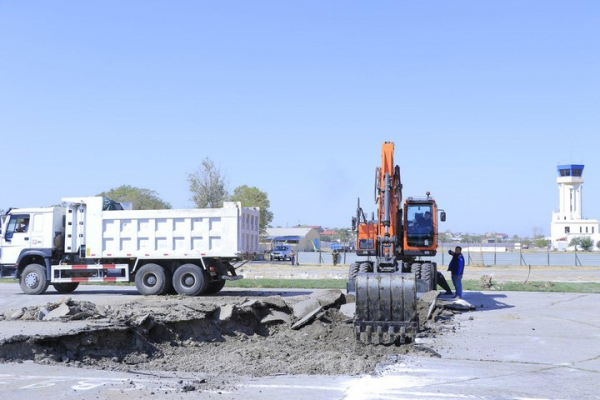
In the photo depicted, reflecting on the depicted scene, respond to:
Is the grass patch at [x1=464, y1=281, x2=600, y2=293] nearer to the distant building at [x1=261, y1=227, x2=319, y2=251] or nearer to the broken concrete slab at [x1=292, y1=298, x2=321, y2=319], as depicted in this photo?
the broken concrete slab at [x1=292, y1=298, x2=321, y2=319]

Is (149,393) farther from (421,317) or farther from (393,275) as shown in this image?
(421,317)

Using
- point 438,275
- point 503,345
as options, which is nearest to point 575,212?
point 438,275

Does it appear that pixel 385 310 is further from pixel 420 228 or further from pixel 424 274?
pixel 420 228

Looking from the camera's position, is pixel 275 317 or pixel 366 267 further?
pixel 366 267

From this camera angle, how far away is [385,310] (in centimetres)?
1268

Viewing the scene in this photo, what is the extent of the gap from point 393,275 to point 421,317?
3.38 metres

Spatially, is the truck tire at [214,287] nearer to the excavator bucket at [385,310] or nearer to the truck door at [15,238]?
the truck door at [15,238]

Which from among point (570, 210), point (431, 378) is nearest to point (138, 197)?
point (431, 378)

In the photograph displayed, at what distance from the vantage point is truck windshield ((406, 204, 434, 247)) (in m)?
22.2

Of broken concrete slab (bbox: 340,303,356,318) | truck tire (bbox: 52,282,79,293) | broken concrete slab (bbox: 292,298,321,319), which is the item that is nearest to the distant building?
truck tire (bbox: 52,282,79,293)

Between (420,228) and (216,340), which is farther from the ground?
(420,228)

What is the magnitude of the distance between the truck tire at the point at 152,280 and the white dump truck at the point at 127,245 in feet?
0.11

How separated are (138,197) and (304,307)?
60168mm

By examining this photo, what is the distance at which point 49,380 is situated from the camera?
9070 millimetres
